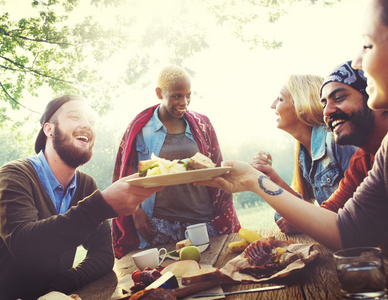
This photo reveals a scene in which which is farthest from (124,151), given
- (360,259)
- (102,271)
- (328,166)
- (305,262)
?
(360,259)

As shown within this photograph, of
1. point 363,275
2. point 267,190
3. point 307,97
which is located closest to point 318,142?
point 307,97

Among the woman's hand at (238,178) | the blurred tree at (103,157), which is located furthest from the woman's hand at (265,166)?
the blurred tree at (103,157)

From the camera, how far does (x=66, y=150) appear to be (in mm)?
2744

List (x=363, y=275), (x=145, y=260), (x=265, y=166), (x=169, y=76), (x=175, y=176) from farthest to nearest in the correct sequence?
(x=169, y=76) < (x=265, y=166) < (x=145, y=260) < (x=175, y=176) < (x=363, y=275)

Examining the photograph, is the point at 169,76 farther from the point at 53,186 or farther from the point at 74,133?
the point at 53,186

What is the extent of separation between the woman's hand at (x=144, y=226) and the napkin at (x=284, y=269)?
62.4 inches

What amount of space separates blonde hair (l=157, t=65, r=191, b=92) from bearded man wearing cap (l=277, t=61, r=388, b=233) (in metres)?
1.80

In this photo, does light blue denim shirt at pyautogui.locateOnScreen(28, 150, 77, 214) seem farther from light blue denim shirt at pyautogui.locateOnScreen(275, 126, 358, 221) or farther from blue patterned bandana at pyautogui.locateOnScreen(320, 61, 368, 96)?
blue patterned bandana at pyautogui.locateOnScreen(320, 61, 368, 96)

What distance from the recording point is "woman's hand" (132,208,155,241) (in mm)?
3119

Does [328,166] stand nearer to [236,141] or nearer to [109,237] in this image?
[109,237]

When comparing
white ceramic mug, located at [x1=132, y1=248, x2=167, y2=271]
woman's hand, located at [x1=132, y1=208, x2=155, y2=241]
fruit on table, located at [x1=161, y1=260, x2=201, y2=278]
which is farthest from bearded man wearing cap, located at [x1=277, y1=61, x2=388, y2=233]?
woman's hand, located at [x1=132, y1=208, x2=155, y2=241]

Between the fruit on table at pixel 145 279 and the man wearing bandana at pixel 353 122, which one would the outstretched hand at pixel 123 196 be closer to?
the fruit on table at pixel 145 279

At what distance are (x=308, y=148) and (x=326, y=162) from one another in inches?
16.4

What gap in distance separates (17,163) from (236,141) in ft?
86.5
